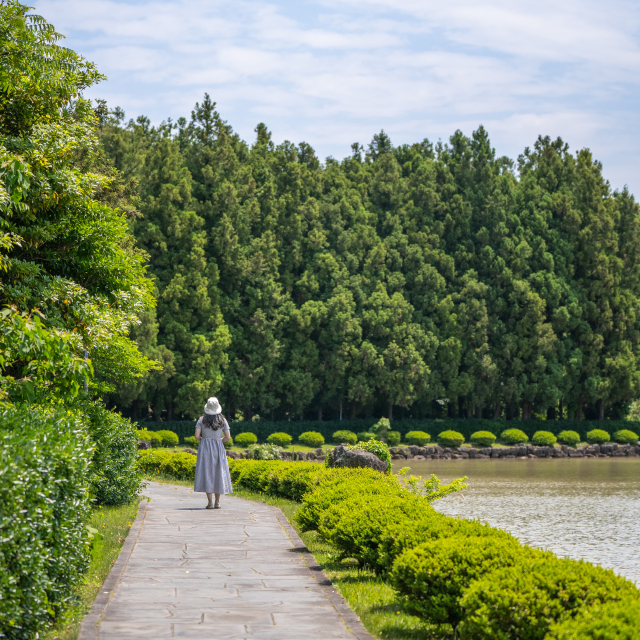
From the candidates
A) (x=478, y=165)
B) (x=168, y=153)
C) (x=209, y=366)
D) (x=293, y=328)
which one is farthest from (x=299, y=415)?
(x=478, y=165)

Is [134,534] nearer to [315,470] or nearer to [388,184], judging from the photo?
[315,470]

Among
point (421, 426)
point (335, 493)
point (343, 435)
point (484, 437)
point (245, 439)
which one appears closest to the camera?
point (335, 493)

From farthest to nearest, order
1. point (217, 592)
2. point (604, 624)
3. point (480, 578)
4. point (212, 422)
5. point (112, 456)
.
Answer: point (212, 422), point (112, 456), point (217, 592), point (480, 578), point (604, 624)

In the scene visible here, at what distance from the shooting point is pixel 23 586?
174 inches

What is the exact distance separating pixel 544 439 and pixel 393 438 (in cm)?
749

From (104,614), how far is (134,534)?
12.0ft

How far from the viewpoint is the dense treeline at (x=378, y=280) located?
35.8 metres

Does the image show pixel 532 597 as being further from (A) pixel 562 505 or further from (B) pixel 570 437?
(B) pixel 570 437

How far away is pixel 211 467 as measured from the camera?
38.0ft

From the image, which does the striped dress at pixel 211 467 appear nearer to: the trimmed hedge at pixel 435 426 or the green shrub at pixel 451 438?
the trimmed hedge at pixel 435 426

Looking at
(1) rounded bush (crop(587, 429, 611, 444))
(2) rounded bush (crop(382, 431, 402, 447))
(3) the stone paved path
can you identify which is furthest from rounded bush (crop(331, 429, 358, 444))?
(3) the stone paved path

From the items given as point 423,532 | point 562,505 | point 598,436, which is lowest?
point 598,436

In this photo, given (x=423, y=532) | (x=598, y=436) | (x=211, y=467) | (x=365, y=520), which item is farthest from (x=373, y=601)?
(x=598, y=436)

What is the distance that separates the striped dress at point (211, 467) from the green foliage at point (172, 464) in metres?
6.35
